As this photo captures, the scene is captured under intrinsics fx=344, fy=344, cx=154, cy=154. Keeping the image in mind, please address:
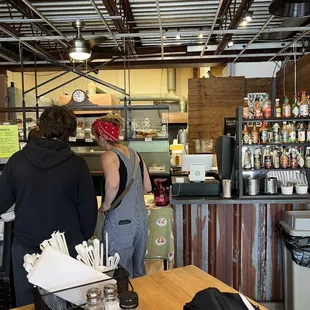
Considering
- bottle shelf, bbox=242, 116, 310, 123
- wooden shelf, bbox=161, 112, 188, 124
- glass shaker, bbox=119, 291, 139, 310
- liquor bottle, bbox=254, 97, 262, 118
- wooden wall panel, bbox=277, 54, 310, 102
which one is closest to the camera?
glass shaker, bbox=119, 291, 139, 310

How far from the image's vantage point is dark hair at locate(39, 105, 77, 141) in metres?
2.00

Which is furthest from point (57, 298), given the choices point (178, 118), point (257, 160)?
Answer: point (178, 118)

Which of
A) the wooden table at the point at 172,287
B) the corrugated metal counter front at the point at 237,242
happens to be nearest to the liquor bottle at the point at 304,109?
the corrugated metal counter front at the point at 237,242

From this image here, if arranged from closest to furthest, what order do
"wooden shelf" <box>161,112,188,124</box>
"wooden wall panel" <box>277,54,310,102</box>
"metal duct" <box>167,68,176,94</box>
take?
"wooden wall panel" <box>277,54,310,102</box> < "wooden shelf" <box>161,112,188,124</box> < "metal duct" <box>167,68,176,94</box>

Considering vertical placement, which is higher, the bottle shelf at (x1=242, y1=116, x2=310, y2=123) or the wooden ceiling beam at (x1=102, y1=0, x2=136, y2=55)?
the wooden ceiling beam at (x1=102, y1=0, x2=136, y2=55)

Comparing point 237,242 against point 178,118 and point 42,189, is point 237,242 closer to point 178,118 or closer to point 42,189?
point 42,189

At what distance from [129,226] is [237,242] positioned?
1194 mm

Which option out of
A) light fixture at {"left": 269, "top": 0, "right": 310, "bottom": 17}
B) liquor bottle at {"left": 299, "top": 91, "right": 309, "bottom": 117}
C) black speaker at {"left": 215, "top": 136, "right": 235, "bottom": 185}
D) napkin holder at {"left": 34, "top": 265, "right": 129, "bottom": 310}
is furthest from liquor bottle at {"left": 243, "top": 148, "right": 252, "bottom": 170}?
napkin holder at {"left": 34, "top": 265, "right": 129, "bottom": 310}

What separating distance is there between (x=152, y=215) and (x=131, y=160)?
0.75 metres

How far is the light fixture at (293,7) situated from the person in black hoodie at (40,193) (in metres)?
2.06

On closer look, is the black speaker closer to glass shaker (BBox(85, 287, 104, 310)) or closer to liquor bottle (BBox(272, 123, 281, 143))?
liquor bottle (BBox(272, 123, 281, 143))

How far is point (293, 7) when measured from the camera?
110 inches

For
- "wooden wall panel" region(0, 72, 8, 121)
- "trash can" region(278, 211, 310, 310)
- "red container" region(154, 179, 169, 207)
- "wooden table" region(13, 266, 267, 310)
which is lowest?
"trash can" region(278, 211, 310, 310)

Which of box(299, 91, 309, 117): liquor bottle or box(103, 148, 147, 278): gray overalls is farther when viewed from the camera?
box(299, 91, 309, 117): liquor bottle
